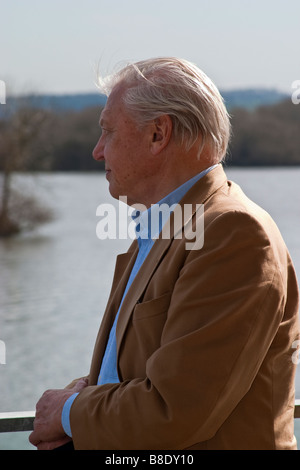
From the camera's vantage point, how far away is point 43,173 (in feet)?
79.9

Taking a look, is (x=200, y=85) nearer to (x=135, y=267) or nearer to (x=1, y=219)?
(x=135, y=267)

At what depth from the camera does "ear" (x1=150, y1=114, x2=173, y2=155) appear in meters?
1.29

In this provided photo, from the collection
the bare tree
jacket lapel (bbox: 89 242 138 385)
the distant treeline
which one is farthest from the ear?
the bare tree

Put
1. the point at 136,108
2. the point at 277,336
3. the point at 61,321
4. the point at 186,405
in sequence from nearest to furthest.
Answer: the point at 186,405, the point at 277,336, the point at 136,108, the point at 61,321

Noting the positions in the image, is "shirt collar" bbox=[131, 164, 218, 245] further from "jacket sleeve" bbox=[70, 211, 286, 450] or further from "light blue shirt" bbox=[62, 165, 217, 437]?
"jacket sleeve" bbox=[70, 211, 286, 450]

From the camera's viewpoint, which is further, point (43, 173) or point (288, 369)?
point (43, 173)

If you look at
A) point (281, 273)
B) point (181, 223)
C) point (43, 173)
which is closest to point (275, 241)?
point (281, 273)

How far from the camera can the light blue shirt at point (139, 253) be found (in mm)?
1247

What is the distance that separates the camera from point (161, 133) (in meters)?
1.30

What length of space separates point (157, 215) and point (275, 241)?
0.80 feet

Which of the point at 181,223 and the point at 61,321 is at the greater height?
the point at 181,223

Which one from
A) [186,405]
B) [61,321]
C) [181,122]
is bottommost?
[61,321]

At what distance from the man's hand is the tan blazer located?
0.05 metres

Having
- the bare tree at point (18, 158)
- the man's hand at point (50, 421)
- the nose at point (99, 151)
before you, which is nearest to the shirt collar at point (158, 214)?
the nose at point (99, 151)
